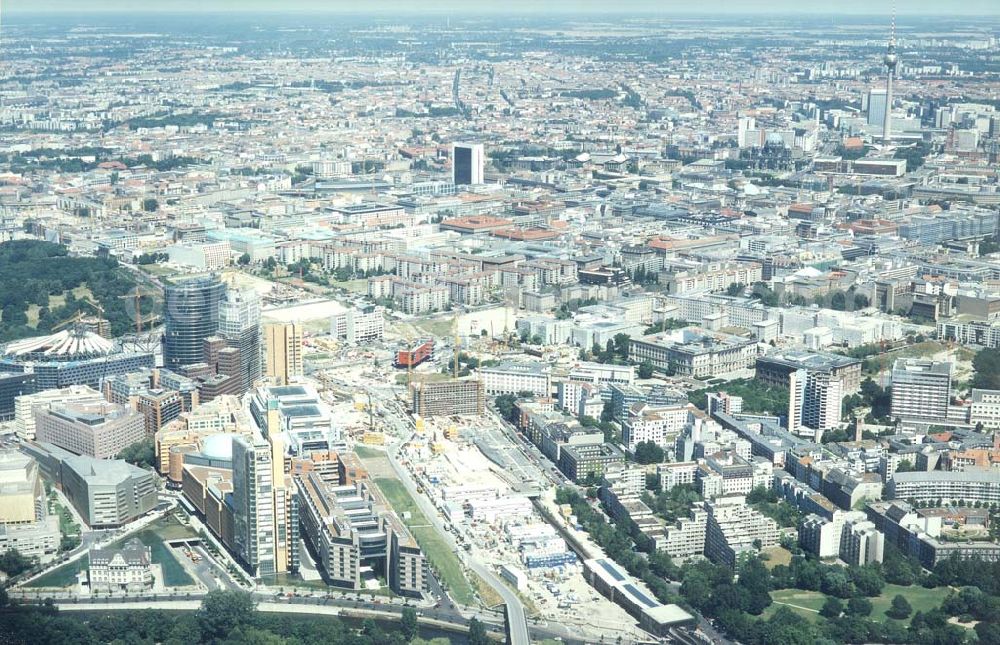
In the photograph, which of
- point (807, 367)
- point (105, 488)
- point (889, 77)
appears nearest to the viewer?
point (105, 488)

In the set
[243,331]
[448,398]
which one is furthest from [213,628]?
[243,331]

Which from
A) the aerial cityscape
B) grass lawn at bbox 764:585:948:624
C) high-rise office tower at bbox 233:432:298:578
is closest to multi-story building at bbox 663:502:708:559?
the aerial cityscape

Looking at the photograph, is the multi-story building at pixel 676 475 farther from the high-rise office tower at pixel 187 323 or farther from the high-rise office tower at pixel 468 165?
the high-rise office tower at pixel 468 165

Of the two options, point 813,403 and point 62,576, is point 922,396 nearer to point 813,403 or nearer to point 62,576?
point 813,403

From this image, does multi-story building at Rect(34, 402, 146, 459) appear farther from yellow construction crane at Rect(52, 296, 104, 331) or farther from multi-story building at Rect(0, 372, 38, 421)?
yellow construction crane at Rect(52, 296, 104, 331)

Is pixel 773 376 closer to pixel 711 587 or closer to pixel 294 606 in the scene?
pixel 711 587

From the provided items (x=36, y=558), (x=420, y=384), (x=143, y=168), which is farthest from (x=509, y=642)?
(x=143, y=168)
